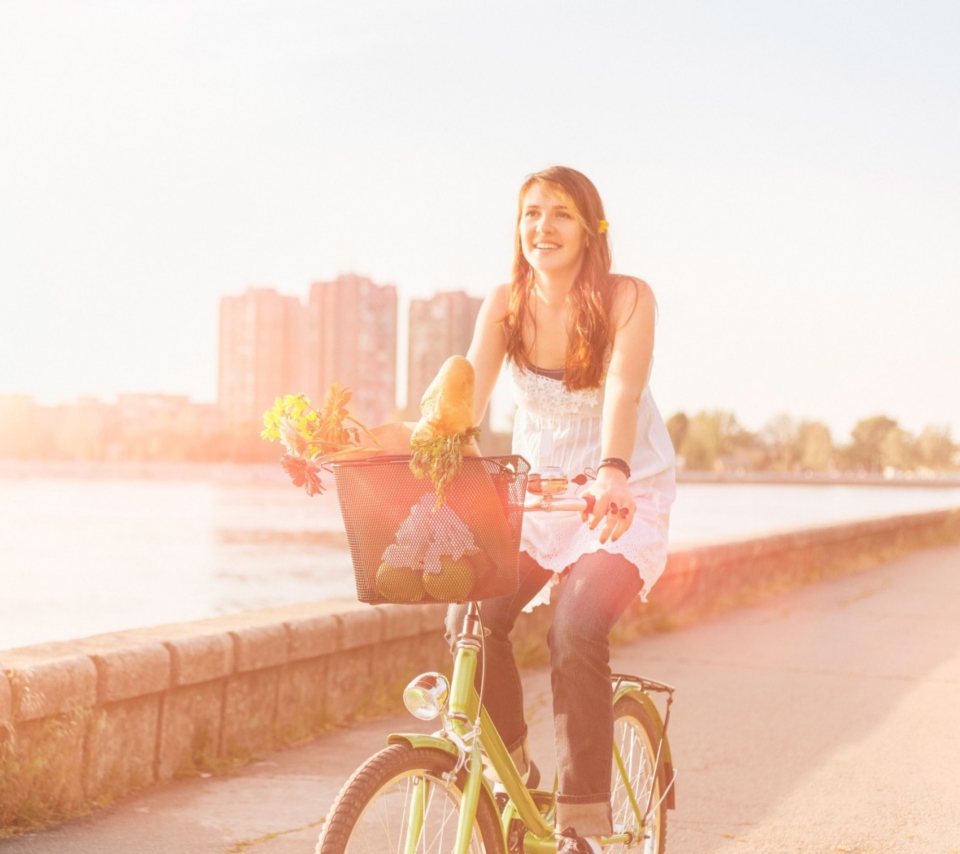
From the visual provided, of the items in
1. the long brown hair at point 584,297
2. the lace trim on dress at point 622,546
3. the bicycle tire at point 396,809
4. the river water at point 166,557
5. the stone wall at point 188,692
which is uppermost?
the long brown hair at point 584,297

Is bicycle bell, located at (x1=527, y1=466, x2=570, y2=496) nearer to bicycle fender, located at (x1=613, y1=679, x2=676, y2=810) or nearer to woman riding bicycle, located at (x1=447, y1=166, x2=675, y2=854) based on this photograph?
woman riding bicycle, located at (x1=447, y1=166, x2=675, y2=854)

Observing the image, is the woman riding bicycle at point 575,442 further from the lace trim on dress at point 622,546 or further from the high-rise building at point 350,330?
the high-rise building at point 350,330

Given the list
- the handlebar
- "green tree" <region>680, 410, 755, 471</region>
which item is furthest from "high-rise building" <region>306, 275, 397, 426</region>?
the handlebar

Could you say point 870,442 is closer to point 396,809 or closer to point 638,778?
point 638,778

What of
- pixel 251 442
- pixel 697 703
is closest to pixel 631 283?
pixel 697 703

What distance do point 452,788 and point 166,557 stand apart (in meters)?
41.3

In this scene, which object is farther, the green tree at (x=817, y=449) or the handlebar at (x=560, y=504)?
the green tree at (x=817, y=449)

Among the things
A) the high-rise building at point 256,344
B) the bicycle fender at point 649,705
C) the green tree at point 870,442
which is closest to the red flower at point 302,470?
the bicycle fender at point 649,705

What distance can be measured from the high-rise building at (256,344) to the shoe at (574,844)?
446 feet

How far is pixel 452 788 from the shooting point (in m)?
2.78

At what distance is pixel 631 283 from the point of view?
3.24 m

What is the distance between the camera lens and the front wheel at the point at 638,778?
142 inches

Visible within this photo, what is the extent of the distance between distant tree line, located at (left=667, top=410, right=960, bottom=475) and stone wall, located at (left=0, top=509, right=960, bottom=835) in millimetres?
167316

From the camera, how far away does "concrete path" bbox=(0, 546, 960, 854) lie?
169 inches
